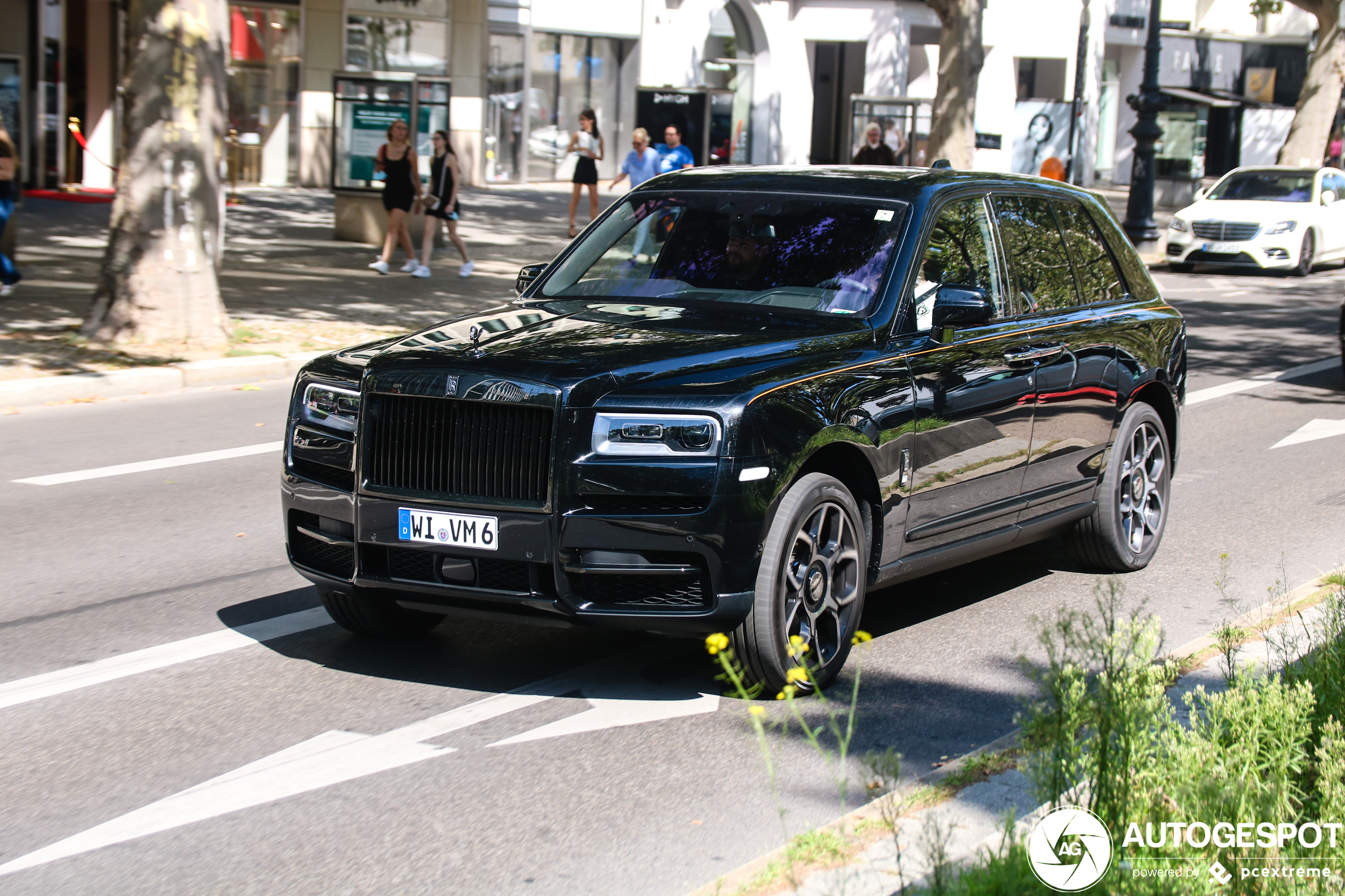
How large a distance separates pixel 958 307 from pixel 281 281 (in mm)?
14121

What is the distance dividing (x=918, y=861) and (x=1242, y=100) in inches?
2171

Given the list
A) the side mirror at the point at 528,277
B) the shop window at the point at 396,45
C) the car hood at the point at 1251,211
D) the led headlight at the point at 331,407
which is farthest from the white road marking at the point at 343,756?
the shop window at the point at 396,45

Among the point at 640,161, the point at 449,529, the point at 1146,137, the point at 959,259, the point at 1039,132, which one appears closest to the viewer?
the point at 449,529

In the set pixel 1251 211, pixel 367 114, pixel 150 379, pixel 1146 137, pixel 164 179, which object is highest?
pixel 1146 137

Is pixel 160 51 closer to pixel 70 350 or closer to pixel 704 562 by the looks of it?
pixel 70 350

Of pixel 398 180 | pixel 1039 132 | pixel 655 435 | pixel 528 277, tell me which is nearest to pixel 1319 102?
pixel 1039 132

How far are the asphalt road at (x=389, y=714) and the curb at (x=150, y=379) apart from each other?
302cm

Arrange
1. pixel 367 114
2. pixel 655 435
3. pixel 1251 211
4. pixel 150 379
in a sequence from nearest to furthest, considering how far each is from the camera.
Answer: pixel 655 435 < pixel 150 379 < pixel 367 114 < pixel 1251 211

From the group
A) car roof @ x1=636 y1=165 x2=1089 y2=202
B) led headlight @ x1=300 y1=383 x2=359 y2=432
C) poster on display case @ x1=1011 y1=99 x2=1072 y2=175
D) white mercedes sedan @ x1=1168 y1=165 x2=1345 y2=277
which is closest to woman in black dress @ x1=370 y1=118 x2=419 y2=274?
white mercedes sedan @ x1=1168 y1=165 x2=1345 y2=277

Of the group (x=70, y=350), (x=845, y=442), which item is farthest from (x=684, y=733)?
(x=70, y=350)

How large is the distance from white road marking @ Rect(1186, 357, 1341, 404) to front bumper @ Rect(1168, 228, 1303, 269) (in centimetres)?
916

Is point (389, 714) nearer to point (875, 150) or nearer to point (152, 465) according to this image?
point (152, 465)

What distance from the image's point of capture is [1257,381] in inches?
591

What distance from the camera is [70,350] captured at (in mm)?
13438
